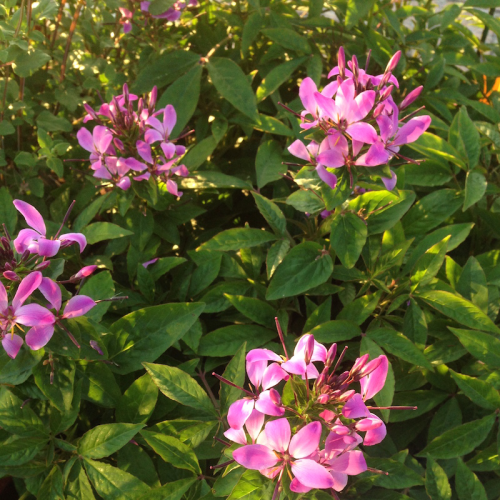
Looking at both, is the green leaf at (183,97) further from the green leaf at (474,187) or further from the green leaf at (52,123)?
the green leaf at (474,187)

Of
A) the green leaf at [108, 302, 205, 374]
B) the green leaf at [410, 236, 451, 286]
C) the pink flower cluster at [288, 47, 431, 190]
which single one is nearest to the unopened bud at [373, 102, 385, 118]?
the pink flower cluster at [288, 47, 431, 190]

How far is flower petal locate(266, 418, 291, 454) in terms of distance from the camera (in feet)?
1.92

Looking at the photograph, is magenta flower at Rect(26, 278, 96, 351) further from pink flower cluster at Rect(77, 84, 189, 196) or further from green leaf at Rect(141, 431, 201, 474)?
pink flower cluster at Rect(77, 84, 189, 196)

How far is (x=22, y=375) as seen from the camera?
75 cm

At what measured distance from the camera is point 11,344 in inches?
26.9

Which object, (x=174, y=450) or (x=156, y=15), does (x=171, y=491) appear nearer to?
(x=174, y=450)

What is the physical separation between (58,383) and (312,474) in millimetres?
431

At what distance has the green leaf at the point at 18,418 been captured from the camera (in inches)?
31.8

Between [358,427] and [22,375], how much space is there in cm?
49

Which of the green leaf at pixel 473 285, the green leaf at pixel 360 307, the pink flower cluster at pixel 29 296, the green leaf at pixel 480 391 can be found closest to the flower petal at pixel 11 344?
the pink flower cluster at pixel 29 296

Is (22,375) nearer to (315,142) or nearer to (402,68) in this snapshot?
(315,142)

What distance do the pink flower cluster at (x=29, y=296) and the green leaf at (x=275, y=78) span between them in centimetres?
74

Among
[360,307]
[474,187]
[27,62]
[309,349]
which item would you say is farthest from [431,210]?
[27,62]

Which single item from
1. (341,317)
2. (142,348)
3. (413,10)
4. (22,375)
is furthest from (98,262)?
(413,10)
